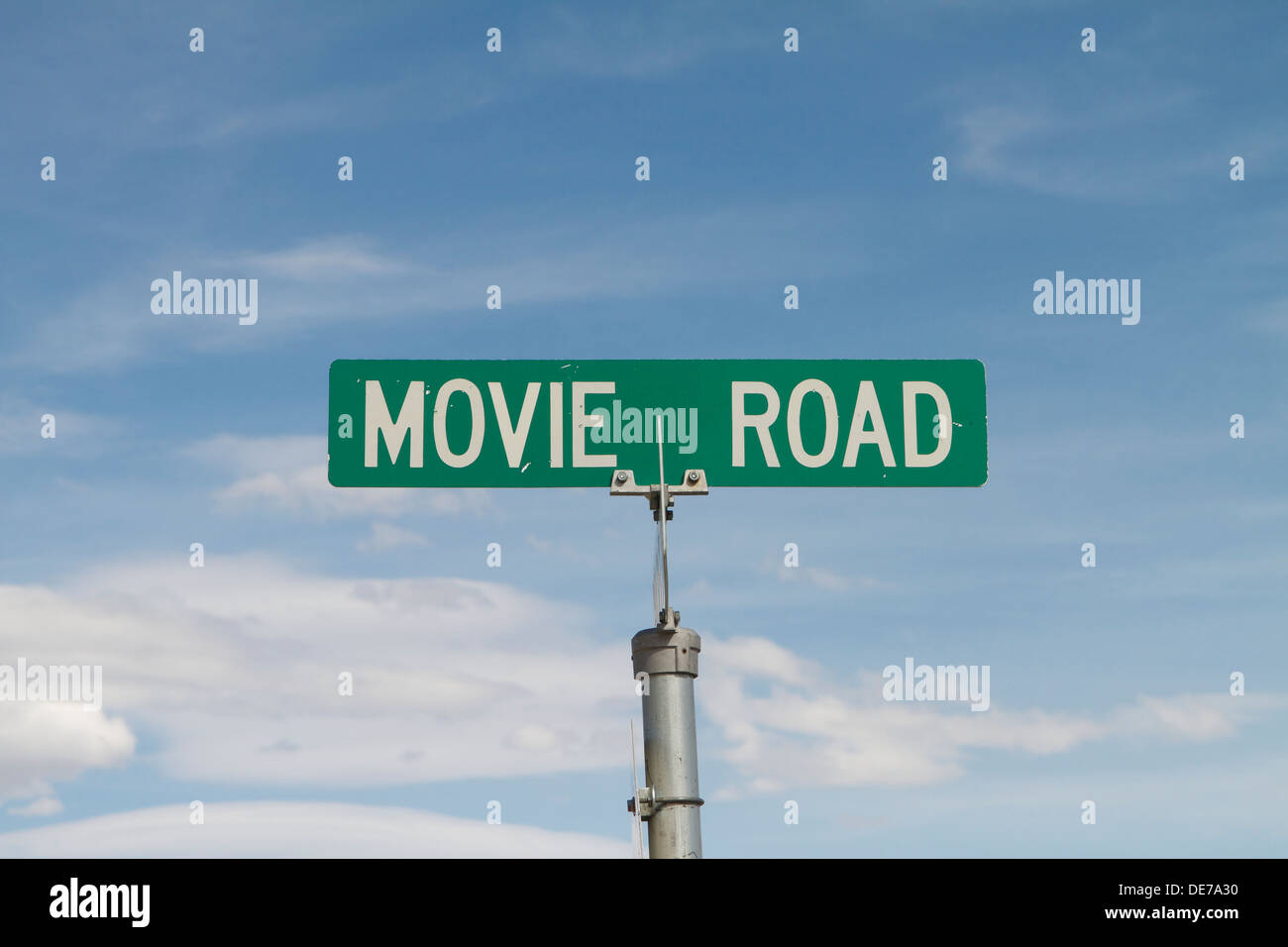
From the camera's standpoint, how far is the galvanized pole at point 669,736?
602 centimetres

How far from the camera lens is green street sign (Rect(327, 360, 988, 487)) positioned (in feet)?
22.0

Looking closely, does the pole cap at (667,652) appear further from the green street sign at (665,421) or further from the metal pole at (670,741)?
the green street sign at (665,421)

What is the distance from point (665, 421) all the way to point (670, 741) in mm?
1539

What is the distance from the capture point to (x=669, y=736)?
6168 mm

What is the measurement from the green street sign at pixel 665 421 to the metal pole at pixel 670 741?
843 mm

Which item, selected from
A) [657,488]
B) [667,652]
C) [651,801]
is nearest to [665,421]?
[657,488]

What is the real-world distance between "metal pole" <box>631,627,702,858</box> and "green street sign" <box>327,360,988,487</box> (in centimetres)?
84

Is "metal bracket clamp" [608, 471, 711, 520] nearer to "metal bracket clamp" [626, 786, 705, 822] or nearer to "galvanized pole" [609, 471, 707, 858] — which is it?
"galvanized pole" [609, 471, 707, 858]

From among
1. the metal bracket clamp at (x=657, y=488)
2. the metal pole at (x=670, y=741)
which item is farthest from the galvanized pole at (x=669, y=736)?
the metal bracket clamp at (x=657, y=488)

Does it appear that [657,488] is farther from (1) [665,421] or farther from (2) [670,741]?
(2) [670,741]

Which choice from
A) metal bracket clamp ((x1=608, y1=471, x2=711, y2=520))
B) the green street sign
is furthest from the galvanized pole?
the green street sign
